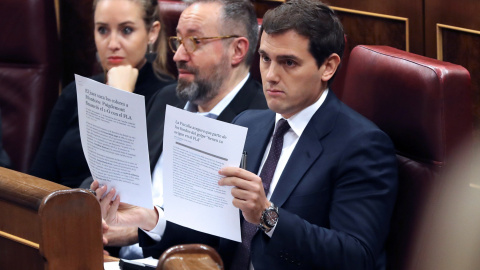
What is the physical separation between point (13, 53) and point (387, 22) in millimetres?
1526

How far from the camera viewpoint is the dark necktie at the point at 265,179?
1848 mm

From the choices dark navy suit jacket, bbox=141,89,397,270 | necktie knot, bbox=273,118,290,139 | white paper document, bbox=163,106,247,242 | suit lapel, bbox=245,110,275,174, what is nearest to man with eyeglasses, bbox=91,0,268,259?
suit lapel, bbox=245,110,275,174

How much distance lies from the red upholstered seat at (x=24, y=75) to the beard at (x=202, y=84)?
89 cm

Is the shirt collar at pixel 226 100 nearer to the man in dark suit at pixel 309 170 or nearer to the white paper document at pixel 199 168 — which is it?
the man in dark suit at pixel 309 170

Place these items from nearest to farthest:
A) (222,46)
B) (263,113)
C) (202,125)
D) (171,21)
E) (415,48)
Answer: (202,125)
(263,113)
(415,48)
(222,46)
(171,21)

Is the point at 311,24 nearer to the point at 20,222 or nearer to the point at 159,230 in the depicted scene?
the point at 159,230

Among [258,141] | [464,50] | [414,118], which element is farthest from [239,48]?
[414,118]

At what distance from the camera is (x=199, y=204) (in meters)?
1.65

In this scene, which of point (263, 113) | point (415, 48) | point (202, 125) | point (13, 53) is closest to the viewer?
point (202, 125)

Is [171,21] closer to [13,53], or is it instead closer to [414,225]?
[13,53]

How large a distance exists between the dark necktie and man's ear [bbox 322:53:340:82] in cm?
14

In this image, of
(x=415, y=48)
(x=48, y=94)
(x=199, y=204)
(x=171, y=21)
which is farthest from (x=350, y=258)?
(x=48, y=94)

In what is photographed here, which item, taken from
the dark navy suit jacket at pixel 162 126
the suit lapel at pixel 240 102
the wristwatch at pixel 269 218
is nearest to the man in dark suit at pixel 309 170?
the wristwatch at pixel 269 218

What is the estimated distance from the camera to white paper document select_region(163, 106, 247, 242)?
1547 mm
